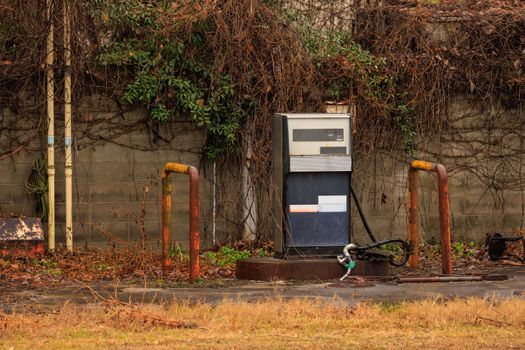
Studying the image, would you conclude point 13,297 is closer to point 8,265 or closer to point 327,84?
point 8,265

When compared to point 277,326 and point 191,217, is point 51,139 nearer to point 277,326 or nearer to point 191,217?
point 191,217

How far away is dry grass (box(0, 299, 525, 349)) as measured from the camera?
898 cm

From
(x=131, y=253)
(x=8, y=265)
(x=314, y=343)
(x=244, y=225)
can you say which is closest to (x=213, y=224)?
(x=244, y=225)

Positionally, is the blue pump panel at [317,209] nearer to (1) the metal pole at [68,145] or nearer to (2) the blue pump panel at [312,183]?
(2) the blue pump panel at [312,183]

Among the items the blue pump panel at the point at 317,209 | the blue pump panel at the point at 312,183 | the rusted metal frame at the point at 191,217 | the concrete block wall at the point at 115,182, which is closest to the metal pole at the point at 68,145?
the concrete block wall at the point at 115,182

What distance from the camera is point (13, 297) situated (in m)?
11.8

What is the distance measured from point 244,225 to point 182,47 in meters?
→ 2.61

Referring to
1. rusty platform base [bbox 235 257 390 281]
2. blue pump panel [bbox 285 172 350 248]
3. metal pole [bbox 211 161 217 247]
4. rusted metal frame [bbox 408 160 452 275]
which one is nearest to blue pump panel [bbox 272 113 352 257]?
blue pump panel [bbox 285 172 350 248]

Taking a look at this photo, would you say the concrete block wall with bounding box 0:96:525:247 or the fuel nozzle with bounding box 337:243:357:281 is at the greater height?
the concrete block wall with bounding box 0:96:525:247

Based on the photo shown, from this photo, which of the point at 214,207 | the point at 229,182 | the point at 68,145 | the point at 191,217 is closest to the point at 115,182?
the point at 68,145

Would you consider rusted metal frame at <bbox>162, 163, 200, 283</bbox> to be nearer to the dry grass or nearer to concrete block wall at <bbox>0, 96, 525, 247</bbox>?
the dry grass

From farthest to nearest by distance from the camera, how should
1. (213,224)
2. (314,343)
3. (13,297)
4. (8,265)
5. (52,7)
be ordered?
(213,224)
(52,7)
(8,265)
(13,297)
(314,343)

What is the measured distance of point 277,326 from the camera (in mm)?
9875

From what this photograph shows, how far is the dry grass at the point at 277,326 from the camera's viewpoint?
898 centimetres
